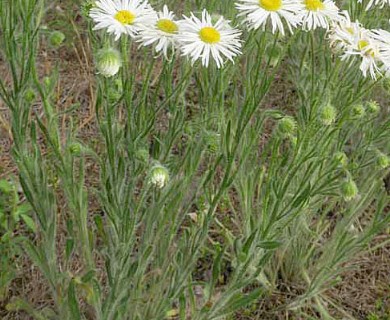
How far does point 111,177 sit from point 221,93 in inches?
17.2

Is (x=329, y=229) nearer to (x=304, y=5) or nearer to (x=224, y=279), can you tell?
(x=224, y=279)

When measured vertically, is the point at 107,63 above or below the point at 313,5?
below

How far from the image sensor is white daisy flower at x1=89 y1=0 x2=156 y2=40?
1.32 meters

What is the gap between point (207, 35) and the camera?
1369mm

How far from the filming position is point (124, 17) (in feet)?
4.45

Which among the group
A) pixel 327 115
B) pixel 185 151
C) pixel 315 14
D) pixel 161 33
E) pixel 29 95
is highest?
pixel 315 14

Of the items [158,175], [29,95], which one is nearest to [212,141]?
[158,175]

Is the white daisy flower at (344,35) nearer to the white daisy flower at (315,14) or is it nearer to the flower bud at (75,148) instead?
the white daisy flower at (315,14)

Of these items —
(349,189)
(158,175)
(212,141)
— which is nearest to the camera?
(158,175)

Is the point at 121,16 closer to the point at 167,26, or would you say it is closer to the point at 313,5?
the point at 167,26

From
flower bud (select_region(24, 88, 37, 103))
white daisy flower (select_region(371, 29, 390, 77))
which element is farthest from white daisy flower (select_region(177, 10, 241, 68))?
flower bud (select_region(24, 88, 37, 103))

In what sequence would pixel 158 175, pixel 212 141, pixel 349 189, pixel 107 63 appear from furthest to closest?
1. pixel 349 189
2. pixel 212 141
3. pixel 158 175
4. pixel 107 63

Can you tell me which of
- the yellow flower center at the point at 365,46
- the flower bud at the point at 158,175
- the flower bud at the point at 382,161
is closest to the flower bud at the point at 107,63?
the flower bud at the point at 158,175

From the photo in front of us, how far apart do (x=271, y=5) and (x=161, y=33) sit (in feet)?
0.87
